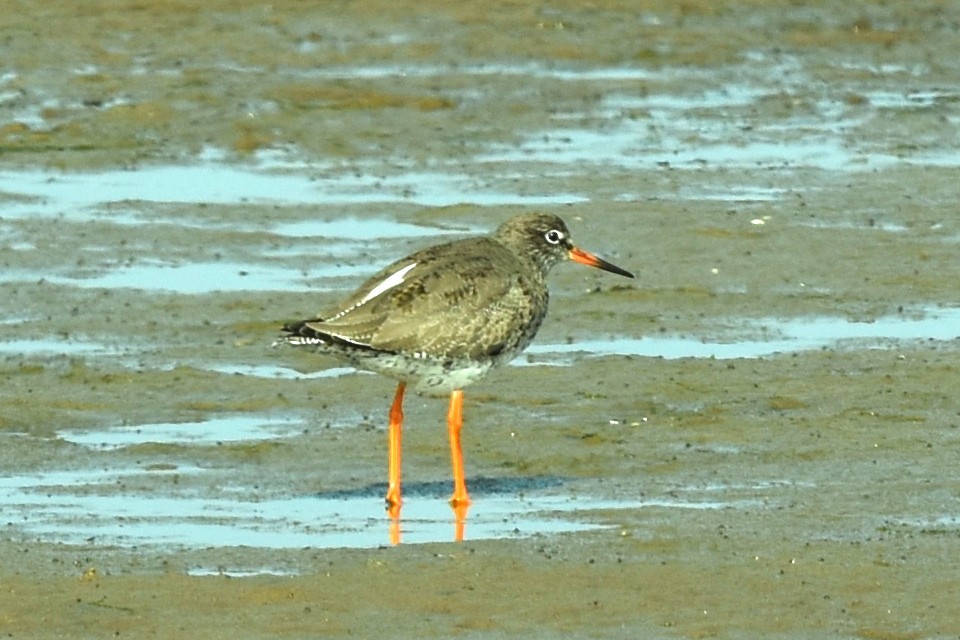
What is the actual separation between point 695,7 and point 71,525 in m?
15.4

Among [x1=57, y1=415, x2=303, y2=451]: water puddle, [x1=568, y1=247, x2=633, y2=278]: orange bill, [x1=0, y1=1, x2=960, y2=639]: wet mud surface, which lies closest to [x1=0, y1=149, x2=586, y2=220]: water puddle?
[x1=0, y1=1, x2=960, y2=639]: wet mud surface

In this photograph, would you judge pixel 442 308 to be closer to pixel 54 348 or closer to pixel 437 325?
pixel 437 325

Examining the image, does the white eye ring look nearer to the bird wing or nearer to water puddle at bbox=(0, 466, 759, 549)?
the bird wing

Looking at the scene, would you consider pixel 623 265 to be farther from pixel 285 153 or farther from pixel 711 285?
pixel 285 153

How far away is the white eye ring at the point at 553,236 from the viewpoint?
11734 mm

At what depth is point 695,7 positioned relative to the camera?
24.2m

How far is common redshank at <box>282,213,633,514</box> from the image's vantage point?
10672 mm

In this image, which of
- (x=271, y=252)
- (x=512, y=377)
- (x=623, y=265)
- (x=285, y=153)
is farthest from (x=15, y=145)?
(x=512, y=377)

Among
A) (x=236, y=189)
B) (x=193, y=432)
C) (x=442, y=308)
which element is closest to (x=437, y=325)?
(x=442, y=308)

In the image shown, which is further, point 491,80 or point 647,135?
point 491,80

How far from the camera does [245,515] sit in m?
10.1

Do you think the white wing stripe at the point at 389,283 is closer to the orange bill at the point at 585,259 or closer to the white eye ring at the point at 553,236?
the white eye ring at the point at 553,236

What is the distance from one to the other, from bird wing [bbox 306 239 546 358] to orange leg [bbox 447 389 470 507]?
0.23 meters

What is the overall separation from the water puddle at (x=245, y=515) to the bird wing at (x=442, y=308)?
70 centimetres
